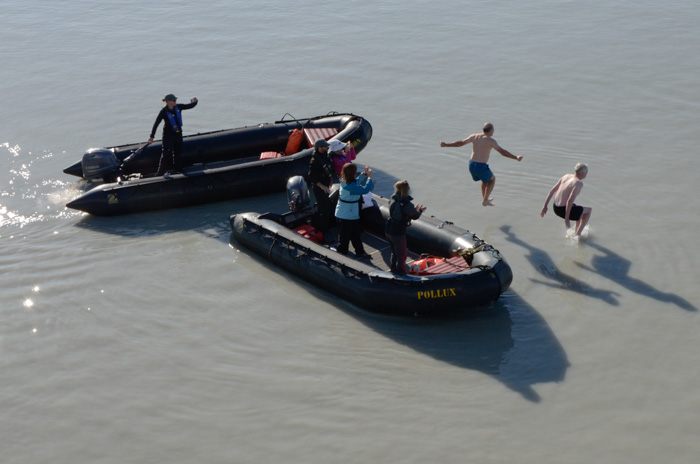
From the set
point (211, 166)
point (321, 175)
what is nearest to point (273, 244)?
point (321, 175)

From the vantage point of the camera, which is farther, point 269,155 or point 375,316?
point 269,155

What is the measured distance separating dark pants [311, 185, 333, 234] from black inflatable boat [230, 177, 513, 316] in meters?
0.11

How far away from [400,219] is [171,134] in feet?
15.8

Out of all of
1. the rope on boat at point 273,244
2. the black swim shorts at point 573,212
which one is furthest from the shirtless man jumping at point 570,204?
the rope on boat at point 273,244

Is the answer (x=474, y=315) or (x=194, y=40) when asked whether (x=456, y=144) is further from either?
(x=194, y=40)

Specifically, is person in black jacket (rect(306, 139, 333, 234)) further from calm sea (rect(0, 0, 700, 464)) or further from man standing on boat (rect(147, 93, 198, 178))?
man standing on boat (rect(147, 93, 198, 178))

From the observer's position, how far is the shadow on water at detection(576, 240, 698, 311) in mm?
8398

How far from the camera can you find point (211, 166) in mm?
12391

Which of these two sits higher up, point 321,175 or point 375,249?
point 321,175

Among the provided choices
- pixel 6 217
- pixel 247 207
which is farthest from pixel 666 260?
pixel 6 217

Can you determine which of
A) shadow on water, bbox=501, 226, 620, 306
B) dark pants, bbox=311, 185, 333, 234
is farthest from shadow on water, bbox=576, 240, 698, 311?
dark pants, bbox=311, 185, 333, 234

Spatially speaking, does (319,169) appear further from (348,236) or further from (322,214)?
(348,236)

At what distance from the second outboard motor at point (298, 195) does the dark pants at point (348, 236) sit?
1155 millimetres

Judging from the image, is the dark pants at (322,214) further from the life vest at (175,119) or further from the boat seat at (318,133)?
the life vest at (175,119)
